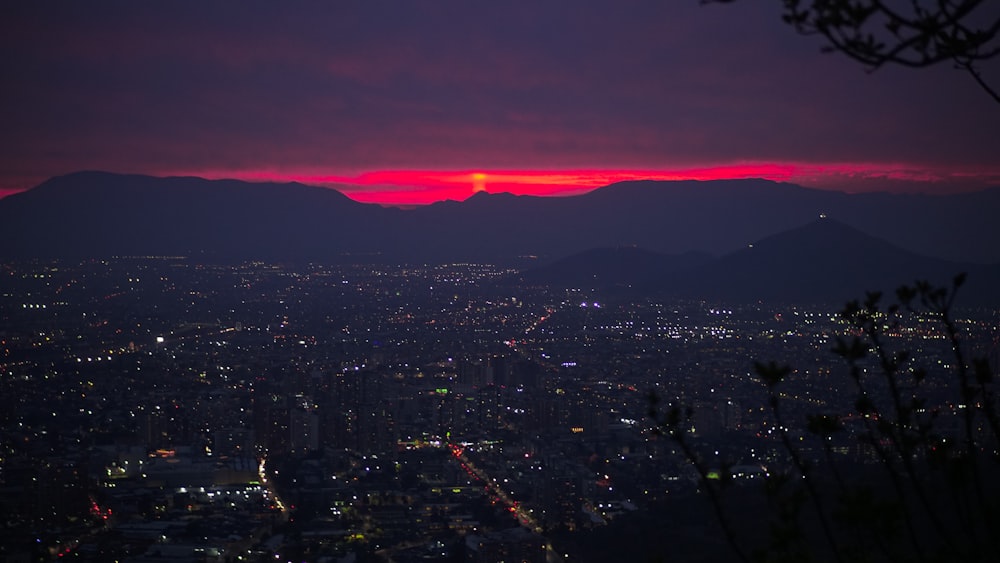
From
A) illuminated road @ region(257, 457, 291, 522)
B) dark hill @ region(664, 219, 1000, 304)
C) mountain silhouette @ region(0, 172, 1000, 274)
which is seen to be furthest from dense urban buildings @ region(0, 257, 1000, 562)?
dark hill @ region(664, 219, 1000, 304)

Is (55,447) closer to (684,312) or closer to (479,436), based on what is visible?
(479,436)

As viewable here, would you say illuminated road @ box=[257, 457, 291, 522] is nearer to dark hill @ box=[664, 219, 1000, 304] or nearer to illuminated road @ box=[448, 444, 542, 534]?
illuminated road @ box=[448, 444, 542, 534]

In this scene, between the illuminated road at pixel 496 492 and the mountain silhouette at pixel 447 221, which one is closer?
the illuminated road at pixel 496 492

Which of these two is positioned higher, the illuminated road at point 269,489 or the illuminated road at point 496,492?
the illuminated road at point 269,489

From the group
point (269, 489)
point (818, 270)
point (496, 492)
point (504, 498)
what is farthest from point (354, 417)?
point (818, 270)

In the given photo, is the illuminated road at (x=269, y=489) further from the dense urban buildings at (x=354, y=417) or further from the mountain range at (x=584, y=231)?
the mountain range at (x=584, y=231)

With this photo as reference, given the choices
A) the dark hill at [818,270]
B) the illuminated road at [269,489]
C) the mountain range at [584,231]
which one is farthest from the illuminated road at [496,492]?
the dark hill at [818,270]
